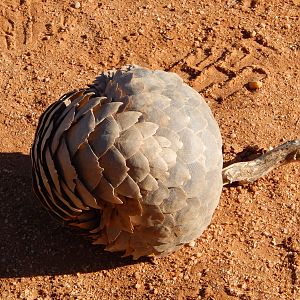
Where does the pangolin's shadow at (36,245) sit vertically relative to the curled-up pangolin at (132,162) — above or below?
below

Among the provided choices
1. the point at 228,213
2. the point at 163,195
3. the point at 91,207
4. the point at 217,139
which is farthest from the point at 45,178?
the point at 228,213

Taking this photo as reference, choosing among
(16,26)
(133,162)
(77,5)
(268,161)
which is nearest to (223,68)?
(268,161)

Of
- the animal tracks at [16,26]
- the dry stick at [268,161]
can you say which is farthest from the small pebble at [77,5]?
the dry stick at [268,161]

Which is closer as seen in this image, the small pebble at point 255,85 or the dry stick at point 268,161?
the dry stick at point 268,161

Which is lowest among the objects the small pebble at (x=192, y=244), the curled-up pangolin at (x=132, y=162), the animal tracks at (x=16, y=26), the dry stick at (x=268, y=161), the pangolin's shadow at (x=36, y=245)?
the pangolin's shadow at (x=36, y=245)

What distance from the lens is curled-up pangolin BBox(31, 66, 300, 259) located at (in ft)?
Result: 12.6

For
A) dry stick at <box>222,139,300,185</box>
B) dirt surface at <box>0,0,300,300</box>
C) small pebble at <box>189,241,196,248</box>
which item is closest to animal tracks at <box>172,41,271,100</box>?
dirt surface at <box>0,0,300,300</box>

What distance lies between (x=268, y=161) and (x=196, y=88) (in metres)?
1.13

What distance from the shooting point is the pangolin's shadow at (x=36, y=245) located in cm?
457

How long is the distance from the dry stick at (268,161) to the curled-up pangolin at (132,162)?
0.76 m

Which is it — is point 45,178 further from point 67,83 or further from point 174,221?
point 67,83

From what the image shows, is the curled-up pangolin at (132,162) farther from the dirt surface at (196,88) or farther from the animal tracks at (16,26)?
the animal tracks at (16,26)

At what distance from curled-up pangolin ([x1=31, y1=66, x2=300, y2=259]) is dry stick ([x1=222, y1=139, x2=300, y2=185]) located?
758 millimetres

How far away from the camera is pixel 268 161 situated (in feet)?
16.3
